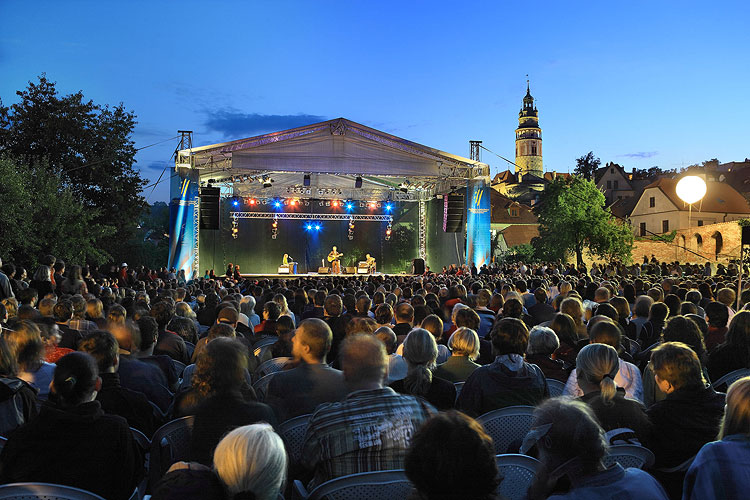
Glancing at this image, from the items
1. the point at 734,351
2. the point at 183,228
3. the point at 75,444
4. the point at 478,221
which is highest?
the point at 478,221

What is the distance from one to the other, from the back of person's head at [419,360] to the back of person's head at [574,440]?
5.94 feet

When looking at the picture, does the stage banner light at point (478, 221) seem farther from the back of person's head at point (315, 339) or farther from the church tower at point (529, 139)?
the church tower at point (529, 139)

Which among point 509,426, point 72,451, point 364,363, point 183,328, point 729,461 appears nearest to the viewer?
point 729,461

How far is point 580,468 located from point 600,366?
1.41 meters

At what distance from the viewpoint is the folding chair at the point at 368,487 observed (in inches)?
85.3

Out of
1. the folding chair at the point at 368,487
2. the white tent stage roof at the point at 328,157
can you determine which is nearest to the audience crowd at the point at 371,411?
the folding chair at the point at 368,487

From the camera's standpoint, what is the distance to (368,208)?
28.1 m

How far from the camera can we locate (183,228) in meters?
19.2

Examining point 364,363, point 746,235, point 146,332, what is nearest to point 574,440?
point 364,363

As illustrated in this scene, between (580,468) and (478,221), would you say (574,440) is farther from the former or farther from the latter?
(478,221)

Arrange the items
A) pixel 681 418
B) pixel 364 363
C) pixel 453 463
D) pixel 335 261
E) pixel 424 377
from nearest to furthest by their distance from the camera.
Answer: pixel 453 463 < pixel 364 363 < pixel 681 418 < pixel 424 377 < pixel 335 261

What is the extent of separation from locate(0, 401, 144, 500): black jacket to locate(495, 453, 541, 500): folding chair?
5.43 feet

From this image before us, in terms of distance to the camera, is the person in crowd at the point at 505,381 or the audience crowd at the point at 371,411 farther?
the person in crowd at the point at 505,381

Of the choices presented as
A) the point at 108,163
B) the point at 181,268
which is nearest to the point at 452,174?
the point at 181,268
